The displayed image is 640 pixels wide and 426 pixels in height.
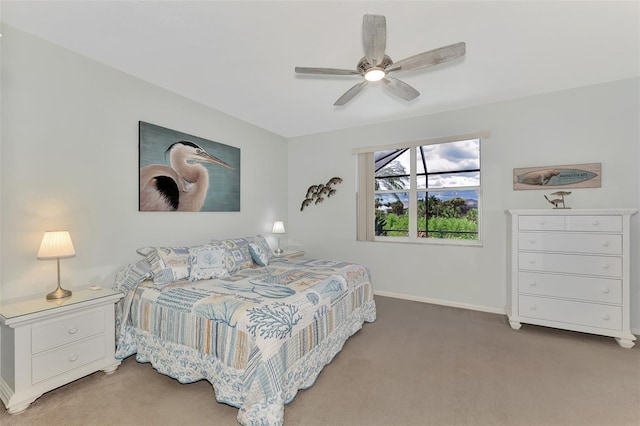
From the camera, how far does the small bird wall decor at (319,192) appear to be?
15.4 feet

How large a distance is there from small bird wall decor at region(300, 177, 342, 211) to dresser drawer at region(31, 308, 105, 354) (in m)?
3.27

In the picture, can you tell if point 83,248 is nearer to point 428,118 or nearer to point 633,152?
point 428,118

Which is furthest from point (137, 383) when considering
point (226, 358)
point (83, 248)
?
point (83, 248)

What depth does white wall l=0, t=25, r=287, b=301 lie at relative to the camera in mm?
2109

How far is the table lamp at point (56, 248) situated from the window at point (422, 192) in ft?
11.5

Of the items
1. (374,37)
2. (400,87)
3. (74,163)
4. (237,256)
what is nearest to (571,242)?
(400,87)

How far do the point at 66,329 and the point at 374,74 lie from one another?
2.91 metres

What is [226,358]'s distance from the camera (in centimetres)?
182

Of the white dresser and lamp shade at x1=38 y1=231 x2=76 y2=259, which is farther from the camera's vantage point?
the white dresser

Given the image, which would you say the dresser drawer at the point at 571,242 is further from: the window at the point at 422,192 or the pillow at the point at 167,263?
the pillow at the point at 167,263

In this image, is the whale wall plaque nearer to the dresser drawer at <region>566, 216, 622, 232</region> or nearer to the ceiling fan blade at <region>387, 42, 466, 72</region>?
the dresser drawer at <region>566, 216, 622, 232</region>

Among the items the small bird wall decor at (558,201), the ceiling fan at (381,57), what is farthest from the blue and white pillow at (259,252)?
the small bird wall decor at (558,201)

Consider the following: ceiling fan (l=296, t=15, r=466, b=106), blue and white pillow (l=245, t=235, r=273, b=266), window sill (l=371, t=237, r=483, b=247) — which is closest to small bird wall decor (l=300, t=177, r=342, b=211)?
window sill (l=371, t=237, r=483, b=247)

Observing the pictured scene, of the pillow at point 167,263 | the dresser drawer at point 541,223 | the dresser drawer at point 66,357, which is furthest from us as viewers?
the dresser drawer at point 541,223
